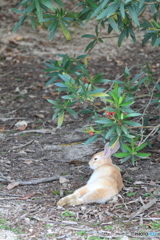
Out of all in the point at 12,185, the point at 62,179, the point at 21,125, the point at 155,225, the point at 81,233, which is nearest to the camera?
the point at 81,233

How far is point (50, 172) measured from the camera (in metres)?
5.27

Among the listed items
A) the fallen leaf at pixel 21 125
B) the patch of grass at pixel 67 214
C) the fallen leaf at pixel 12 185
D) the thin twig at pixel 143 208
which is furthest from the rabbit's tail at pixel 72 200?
the fallen leaf at pixel 21 125

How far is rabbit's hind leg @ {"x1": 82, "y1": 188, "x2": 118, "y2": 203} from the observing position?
4324mm

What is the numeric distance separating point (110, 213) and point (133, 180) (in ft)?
3.01

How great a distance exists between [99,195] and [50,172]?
1.07m

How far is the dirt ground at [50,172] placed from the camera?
395cm

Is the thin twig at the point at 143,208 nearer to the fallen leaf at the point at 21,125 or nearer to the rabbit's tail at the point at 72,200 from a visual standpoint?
the rabbit's tail at the point at 72,200

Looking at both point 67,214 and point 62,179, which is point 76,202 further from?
point 62,179

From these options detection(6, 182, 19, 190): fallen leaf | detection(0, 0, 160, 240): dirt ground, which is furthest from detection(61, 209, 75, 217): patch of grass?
detection(6, 182, 19, 190): fallen leaf

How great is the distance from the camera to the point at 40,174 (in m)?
5.19

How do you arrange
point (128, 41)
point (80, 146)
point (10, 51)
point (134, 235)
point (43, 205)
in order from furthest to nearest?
1. point (128, 41)
2. point (10, 51)
3. point (80, 146)
4. point (43, 205)
5. point (134, 235)

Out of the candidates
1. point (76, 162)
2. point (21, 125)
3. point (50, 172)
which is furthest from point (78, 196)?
point (21, 125)

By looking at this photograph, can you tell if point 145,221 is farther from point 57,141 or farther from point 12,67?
point 12,67

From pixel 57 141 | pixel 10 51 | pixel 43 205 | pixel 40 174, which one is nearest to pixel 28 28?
pixel 10 51
